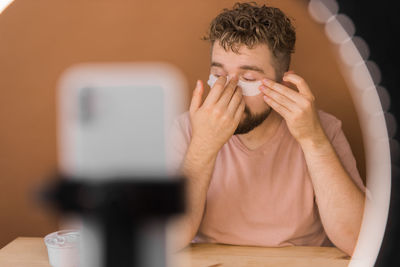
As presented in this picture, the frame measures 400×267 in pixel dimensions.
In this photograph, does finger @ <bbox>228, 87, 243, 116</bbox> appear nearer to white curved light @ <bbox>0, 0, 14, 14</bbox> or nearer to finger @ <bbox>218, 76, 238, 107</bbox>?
finger @ <bbox>218, 76, 238, 107</bbox>

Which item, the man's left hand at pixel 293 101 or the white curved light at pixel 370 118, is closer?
the white curved light at pixel 370 118

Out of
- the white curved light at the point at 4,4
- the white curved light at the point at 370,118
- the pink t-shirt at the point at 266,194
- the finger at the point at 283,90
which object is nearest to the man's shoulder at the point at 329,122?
the pink t-shirt at the point at 266,194

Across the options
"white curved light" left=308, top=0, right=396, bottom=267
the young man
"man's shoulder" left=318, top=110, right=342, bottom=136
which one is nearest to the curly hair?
the young man

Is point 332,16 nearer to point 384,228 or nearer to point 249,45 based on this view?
point 384,228

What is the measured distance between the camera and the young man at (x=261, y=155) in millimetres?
459

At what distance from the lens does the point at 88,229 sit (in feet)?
1.00

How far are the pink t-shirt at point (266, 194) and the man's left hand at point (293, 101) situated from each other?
0.10m

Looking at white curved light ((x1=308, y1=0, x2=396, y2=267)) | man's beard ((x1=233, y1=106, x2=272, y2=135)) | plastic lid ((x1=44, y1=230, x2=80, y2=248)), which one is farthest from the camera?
man's beard ((x1=233, y1=106, x2=272, y2=135))

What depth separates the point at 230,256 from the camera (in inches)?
18.3

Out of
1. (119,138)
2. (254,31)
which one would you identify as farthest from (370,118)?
(254,31)

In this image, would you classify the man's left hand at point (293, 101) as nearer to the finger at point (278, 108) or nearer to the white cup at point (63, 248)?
the finger at point (278, 108)

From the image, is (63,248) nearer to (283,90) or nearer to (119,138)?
(119,138)

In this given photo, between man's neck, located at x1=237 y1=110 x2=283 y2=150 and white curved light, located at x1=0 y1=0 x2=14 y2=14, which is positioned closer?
white curved light, located at x1=0 y1=0 x2=14 y2=14

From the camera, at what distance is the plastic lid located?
0.40 meters
